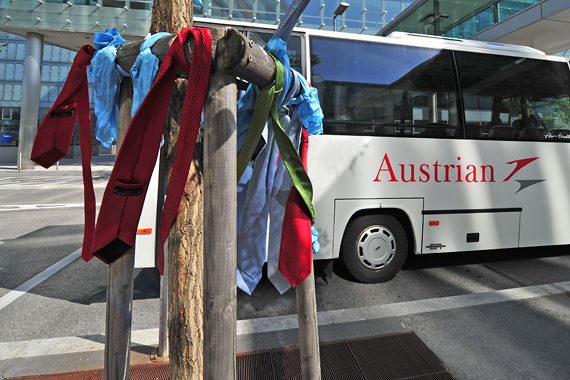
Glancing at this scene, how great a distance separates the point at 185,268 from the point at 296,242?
50 cm

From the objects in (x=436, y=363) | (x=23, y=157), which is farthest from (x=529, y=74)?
(x=23, y=157)

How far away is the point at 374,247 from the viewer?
462 centimetres

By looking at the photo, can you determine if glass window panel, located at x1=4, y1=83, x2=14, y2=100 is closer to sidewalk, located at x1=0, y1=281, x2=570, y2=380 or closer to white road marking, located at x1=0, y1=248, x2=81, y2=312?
white road marking, located at x1=0, y1=248, x2=81, y2=312

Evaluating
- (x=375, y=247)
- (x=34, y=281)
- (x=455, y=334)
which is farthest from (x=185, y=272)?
(x=34, y=281)

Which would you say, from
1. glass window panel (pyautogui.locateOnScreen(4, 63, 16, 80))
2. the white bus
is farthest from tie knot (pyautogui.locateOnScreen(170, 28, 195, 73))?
glass window panel (pyautogui.locateOnScreen(4, 63, 16, 80))

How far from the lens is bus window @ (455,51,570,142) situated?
4.83 m

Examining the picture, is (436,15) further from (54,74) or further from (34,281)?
(54,74)

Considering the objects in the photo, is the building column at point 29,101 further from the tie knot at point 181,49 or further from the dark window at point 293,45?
the tie knot at point 181,49

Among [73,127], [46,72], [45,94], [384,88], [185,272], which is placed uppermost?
[46,72]

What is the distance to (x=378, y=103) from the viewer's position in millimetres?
4469

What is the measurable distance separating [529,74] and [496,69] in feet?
1.72

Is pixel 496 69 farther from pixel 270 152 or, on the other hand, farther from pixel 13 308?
pixel 13 308

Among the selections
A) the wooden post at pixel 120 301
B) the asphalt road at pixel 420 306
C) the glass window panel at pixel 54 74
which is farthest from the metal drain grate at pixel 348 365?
the glass window panel at pixel 54 74

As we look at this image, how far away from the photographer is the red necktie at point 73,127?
145cm
